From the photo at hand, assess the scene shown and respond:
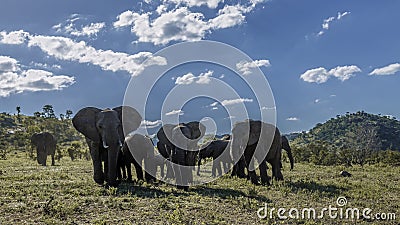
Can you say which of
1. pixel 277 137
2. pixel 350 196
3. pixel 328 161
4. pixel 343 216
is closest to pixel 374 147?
pixel 328 161

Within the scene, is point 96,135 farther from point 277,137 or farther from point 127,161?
point 277,137

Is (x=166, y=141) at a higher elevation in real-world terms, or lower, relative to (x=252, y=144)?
higher

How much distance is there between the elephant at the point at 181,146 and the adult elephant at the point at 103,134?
2.06 m

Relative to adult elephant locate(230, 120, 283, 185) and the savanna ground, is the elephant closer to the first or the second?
the savanna ground

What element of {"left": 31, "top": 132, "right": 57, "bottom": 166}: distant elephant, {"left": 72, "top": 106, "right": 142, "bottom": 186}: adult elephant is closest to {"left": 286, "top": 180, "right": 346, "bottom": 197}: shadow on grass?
{"left": 72, "top": 106, "right": 142, "bottom": 186}: adult elephant

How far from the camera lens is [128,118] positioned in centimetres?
2023

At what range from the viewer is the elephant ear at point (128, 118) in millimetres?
19656

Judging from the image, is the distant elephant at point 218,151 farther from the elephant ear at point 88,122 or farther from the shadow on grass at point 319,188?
the elephant ear at point 88,122

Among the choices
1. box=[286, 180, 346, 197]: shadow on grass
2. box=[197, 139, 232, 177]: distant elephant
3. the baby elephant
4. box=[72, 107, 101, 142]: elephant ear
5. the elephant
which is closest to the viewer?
box=[286, 180, 346, 197]: shadow on grass

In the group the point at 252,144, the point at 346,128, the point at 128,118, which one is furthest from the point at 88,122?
the point at 346,128

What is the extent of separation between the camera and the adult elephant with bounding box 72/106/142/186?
16.2m

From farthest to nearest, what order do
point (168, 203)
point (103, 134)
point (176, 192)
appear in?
point (103, 134), point (176, 192), point (168, 203)

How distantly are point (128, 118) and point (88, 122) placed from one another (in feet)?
9.32

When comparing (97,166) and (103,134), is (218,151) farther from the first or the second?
(103,134)
